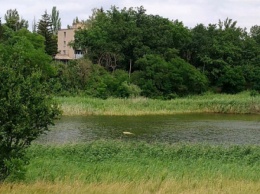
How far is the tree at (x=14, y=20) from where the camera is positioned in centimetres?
7857

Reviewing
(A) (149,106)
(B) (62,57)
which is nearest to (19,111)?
(A) (149,106)

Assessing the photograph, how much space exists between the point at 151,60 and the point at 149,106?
1483cm

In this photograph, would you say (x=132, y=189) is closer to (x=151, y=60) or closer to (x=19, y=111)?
(x=19, y=111)

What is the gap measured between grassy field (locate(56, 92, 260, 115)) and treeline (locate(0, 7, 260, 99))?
8.23 metres

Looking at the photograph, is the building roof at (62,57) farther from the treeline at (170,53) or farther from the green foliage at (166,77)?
the green foliage at (166,77)

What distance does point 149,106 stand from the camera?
48.0 m

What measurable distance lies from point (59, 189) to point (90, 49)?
6104 cm

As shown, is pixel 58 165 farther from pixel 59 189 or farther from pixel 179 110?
pixel 179 110

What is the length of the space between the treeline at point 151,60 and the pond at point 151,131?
2018 centimetres

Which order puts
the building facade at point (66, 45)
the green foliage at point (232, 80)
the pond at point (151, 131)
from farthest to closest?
the building facade at point (66, 45), the green foliage at point (232, 80), the pond at point (151, 131)

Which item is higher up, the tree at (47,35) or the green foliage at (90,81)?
the tree at (47,35)

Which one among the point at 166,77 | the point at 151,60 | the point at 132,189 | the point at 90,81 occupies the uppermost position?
the point at 151,60

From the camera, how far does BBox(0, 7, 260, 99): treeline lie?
59.6 m

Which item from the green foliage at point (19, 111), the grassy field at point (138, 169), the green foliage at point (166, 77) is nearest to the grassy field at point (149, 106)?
the green foliage at point (166, 77)
